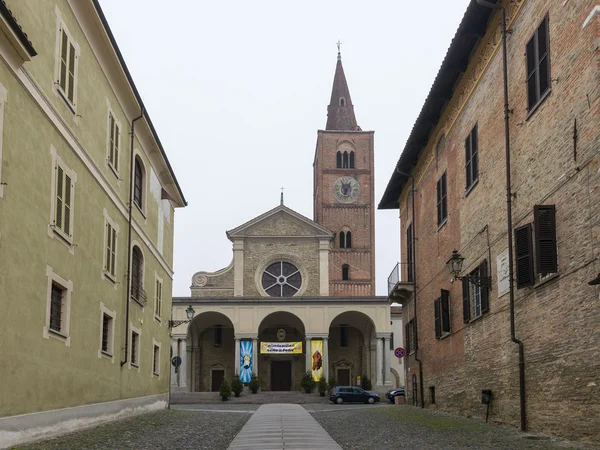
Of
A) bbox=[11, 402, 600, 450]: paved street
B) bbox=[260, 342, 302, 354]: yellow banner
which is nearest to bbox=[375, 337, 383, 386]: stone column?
bbox=[260, 342, 302, 354]: yellow banner

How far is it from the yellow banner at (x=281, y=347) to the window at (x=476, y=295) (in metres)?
32.0

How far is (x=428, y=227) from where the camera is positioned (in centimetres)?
2661

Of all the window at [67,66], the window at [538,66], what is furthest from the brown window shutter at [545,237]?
the window at [67,66]

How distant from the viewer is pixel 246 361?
165 feet

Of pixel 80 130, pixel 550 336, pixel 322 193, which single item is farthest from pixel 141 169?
pixel 322 193

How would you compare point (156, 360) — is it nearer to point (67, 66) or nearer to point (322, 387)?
point (67, 66)

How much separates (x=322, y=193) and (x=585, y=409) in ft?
197

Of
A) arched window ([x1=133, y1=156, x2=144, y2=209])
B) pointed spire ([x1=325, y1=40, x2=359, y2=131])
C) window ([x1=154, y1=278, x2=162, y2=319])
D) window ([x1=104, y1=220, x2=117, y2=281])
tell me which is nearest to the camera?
window ([x1=104, y1=220, x2=117, y2=281])

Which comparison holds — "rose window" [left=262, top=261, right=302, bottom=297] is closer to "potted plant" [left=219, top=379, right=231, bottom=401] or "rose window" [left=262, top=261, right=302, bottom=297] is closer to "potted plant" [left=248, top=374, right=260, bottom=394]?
"potted plant" [left=248, top=374, right=260, bottom=394]

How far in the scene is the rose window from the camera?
55.9 metres

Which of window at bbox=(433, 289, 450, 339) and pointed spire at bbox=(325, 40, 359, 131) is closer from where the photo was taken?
window at bbox=(433, 289, 450, 339)

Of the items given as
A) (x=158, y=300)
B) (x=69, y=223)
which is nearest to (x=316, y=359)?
(x=158, y=300)

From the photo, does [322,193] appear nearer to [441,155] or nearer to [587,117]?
[441,155]

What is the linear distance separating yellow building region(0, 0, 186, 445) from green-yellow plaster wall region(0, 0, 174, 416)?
3cm
